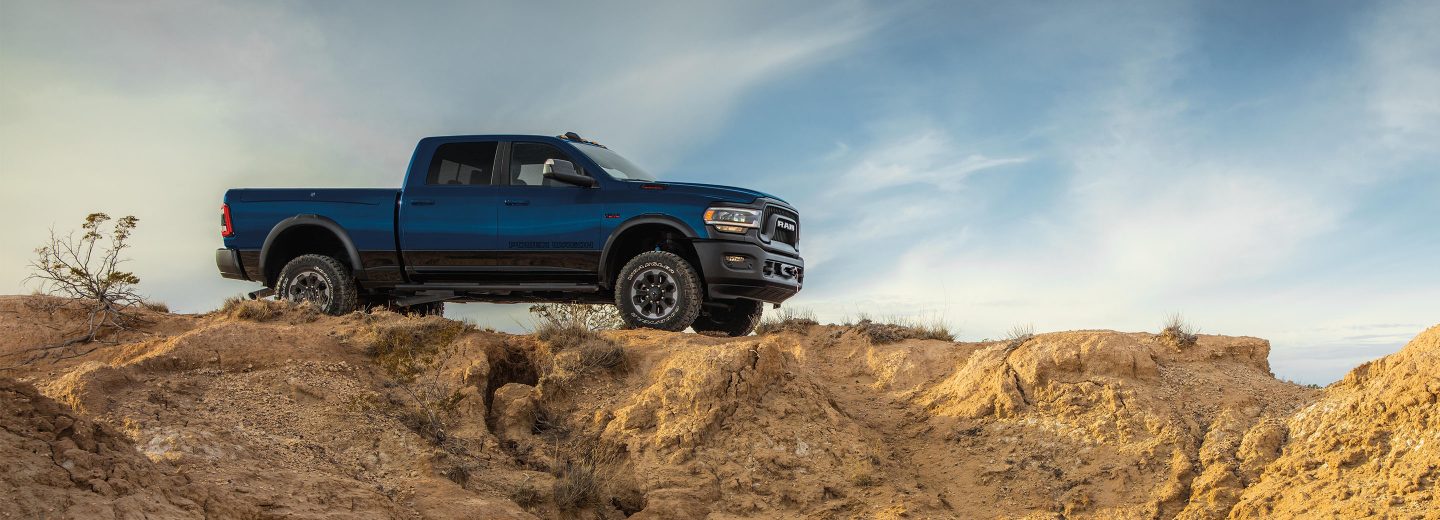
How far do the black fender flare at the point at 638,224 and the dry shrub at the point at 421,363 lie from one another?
1619mm

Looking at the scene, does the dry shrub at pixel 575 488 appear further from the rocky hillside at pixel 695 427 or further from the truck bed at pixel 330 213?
the truck bed at pixel 330 213

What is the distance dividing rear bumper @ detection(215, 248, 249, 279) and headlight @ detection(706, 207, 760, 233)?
5.89m

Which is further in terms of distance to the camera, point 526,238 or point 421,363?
point 526,238

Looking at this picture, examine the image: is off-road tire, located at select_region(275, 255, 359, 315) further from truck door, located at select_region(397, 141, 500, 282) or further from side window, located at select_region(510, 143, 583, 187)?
side window, located at select_region(510, 143, 583, 187)

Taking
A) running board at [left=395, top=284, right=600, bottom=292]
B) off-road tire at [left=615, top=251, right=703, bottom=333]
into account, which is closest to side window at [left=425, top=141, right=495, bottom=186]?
running board at [left=395, top=284, right=600, bottom=292]

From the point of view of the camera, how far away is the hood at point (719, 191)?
1143 cm

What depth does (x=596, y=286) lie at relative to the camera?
11.6 metres

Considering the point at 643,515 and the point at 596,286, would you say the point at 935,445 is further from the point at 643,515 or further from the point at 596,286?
the point at 596,286

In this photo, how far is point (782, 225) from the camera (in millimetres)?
12000

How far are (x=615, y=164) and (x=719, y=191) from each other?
57.6 inches

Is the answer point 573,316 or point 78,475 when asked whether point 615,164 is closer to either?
point 573,316

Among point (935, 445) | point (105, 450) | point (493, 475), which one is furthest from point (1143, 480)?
point (105, 450)

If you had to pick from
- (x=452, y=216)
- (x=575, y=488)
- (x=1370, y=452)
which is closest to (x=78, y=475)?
(x=575, y=488)

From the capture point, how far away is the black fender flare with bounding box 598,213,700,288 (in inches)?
448
